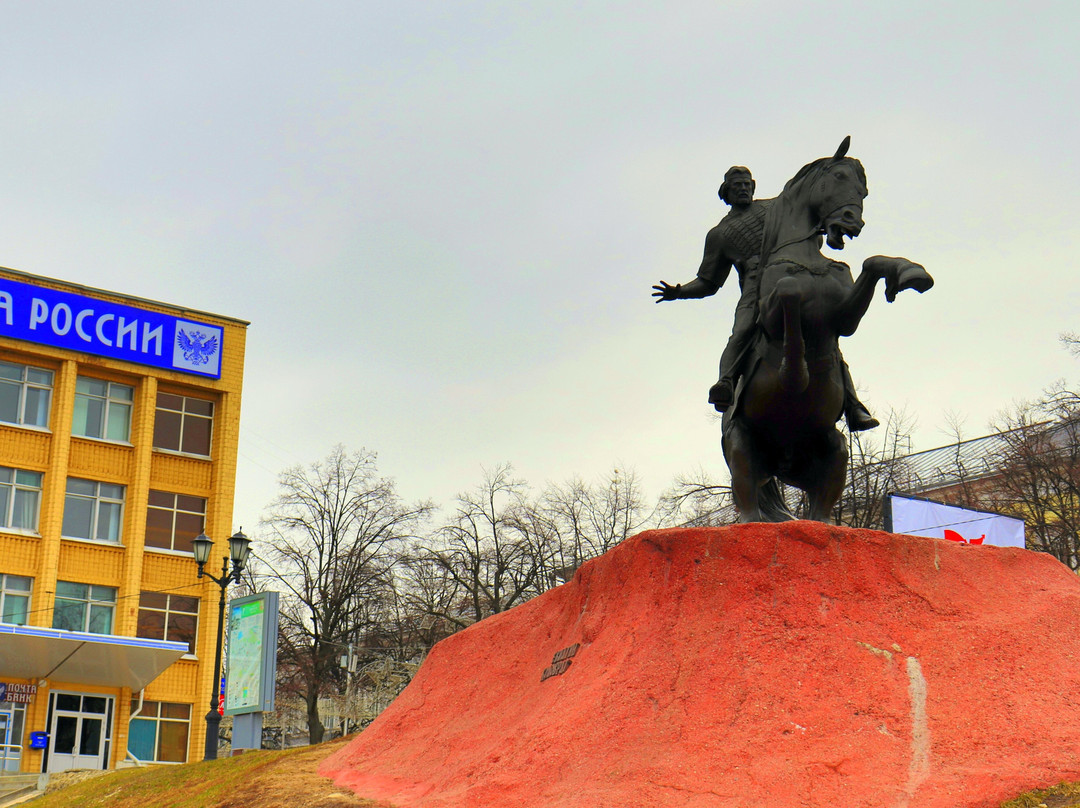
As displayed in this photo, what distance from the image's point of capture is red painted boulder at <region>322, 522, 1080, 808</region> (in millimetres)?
6562

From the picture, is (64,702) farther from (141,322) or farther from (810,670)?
(810,670)

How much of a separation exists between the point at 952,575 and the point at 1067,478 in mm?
25620

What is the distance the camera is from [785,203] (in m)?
8.94

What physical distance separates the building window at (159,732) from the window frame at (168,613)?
71.2 inches

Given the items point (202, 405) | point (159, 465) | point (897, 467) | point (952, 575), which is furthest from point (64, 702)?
point (952, 575)

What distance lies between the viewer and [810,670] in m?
7.27

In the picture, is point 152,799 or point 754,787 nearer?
point 754,787

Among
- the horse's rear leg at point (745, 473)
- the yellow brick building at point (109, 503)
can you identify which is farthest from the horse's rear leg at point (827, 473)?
the yellow brick building at point (109, 503)

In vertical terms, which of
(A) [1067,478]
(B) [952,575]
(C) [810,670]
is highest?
(A) [1067,478]

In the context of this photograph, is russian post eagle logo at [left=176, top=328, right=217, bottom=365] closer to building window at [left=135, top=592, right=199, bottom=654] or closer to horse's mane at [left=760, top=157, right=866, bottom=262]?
building window at [left=135, top=592, right=199, bottom=654]

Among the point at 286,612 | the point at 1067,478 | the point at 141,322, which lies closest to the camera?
the point at 1067,478

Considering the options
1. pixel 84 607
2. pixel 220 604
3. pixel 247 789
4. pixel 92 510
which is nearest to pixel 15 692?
pixel 84 607

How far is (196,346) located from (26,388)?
5.29m

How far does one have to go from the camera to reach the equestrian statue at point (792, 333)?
27.5ft
